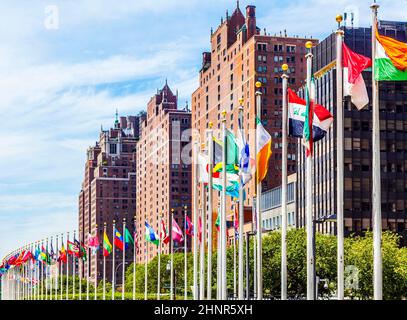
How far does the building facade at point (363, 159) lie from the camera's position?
154250 mm

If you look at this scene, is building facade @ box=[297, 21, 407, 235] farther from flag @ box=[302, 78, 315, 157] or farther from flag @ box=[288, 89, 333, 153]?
flag @ box=[302, 78, 315, 157]

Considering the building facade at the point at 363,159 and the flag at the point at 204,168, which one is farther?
the building facade at the point at 363,159

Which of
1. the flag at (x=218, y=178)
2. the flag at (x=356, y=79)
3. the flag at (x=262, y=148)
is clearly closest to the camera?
the flag at (x=356, y=79)

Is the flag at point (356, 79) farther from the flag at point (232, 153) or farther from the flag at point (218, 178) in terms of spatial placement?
the flag at point (218, 178)

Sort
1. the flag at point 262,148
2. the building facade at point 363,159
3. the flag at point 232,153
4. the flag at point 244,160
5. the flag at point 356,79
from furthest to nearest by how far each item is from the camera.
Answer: the building facade at point 363,159 < the flag at point 232,153 < the flag at point 244,160 < the flag at point 262,148 < the flag at point 356,79

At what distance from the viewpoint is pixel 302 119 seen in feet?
159

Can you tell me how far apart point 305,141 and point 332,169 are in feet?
360

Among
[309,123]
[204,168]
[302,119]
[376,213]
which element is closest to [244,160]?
[302,119]

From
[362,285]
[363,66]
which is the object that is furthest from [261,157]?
[362,285]

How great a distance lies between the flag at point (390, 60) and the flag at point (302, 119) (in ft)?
22.9

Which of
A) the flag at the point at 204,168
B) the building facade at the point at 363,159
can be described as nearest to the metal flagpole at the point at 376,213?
the flag at the point at 204,168

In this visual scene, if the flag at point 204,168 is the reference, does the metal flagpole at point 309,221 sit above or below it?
below
